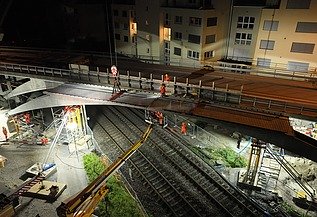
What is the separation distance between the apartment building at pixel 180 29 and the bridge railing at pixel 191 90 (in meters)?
9.38

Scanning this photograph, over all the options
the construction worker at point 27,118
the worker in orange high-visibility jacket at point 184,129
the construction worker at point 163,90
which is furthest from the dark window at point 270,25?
the construction worker at point 27,118

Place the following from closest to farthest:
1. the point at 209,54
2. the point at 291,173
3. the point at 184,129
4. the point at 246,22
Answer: the point at 291,173, the point at 184,129, the point at 246,22, the point at 209,54

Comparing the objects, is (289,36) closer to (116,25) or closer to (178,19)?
(178,19)

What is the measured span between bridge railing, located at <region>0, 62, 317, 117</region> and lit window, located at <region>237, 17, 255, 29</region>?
1403 centimetres

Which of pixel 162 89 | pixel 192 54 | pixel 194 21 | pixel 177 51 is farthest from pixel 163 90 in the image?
pixel 177 51

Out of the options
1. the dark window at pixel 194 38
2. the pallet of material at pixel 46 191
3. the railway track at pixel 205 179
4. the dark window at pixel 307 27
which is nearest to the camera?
the railway track at pixel 205 179

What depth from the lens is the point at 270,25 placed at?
91.6 ft

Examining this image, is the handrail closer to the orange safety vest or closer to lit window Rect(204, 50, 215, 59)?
the orange safety vest

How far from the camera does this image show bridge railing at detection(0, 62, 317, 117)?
15.2 metres

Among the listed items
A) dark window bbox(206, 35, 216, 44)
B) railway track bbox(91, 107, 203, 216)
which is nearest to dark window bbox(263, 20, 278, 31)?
dark window bbox(206, 35, 216, 44)

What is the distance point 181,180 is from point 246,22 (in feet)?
69.3

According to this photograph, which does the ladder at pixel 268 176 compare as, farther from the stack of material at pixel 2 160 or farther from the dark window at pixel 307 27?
the stack of material at pixel 2 160

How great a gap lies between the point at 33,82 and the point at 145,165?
42.1ft

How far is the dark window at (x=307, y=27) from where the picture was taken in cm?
2528
